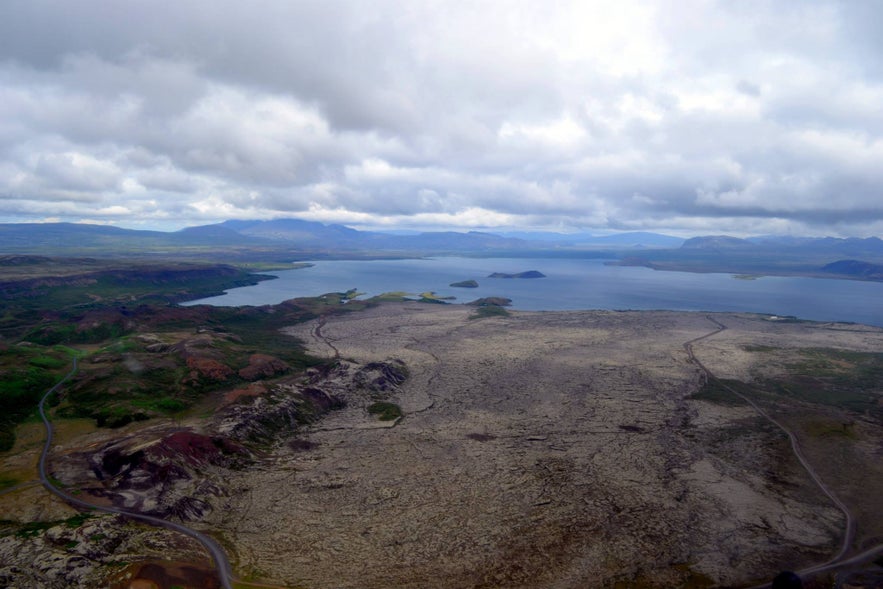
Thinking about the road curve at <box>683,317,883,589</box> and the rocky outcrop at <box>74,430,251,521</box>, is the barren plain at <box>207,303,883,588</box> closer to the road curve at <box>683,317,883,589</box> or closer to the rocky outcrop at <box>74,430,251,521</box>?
the road curve at <box>683,317,883,589</box>

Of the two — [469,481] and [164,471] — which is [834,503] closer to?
[469,481]

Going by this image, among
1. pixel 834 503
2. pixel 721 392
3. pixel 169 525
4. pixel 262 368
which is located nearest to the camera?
pixel 169 525

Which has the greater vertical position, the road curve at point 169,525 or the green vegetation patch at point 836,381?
the green vegetation patch at point 836,381

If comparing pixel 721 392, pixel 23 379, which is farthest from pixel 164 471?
pixel 721 392

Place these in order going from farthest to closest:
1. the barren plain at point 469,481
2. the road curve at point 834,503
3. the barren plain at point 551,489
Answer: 1. the barren plain at point 551,489
2. the road curve at point 834,503
3. the barren plain at point 469,481

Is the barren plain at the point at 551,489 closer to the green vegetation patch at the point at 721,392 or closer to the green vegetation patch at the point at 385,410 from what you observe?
the green vegetation patch at the point at 385,410

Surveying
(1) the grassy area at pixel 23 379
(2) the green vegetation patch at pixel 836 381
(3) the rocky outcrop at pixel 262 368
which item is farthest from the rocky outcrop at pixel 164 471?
(2) the green vegetation patch at pixel 836 381

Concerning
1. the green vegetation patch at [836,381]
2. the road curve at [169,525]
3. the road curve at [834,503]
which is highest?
the green vegetation patch at [836,381]

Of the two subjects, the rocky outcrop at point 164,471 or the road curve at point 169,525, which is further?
the rocky outcrop at point 164,471
